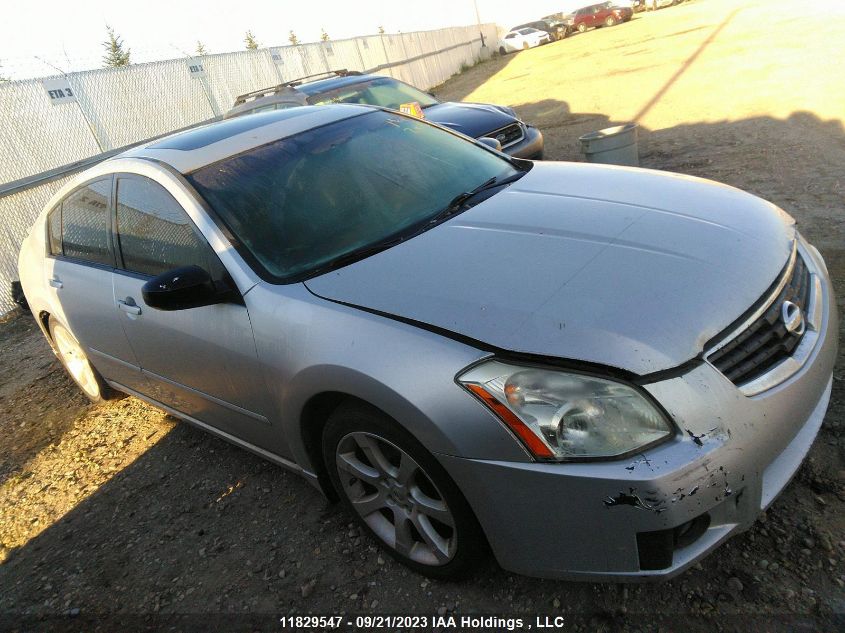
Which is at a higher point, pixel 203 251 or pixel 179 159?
pixel 179 159

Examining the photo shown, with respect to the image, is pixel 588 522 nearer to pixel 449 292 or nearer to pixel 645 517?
pixel 645 517

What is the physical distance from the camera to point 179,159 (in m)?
2.98

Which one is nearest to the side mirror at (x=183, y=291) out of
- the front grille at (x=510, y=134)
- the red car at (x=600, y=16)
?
the front grille at (x=510, y=134)

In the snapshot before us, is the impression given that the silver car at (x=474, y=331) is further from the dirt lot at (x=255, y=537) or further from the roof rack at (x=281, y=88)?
the roof rack at (x=281, y=88)

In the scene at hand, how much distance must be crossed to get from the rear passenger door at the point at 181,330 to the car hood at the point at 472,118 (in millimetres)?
4257

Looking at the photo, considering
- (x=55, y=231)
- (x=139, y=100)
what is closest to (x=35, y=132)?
(x=139, y=100)

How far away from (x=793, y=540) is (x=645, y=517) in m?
0.84

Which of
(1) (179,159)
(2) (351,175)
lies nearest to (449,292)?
(2) (351,175)

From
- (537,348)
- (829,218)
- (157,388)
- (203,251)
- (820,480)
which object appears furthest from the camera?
(829,218)

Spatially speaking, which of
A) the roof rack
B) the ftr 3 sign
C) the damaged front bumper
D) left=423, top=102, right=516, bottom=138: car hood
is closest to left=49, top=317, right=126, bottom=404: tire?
the damaged front bumper

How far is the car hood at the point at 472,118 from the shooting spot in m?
6.95

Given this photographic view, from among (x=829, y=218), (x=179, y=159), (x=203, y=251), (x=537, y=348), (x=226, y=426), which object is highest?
(x=179, y=159)

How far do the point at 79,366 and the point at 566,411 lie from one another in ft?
13.0

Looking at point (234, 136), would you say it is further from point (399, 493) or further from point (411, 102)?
point (411, 102)
